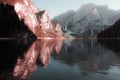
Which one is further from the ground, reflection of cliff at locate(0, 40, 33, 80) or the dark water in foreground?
reflection of cliff at locate(0, 40, 33, 80)

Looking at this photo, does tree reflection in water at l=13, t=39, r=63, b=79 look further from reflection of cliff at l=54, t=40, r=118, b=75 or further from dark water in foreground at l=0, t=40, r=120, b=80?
reflection of cliff at l=54, t=40, r=118, b=75

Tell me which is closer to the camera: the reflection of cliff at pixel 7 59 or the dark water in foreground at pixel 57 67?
the dark water in foreground at pixel 57 67

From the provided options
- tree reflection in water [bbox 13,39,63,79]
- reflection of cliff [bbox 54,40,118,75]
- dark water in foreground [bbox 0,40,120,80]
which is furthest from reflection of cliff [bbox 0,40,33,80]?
reflection of cliff [bbox 54,40,118,75]

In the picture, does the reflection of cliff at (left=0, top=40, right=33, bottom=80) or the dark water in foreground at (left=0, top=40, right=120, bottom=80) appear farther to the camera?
the reflection of cliff at (left=0, top=40, right=33, bottom=80)

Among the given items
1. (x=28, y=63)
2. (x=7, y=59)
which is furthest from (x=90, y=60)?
(x=7, y=59)

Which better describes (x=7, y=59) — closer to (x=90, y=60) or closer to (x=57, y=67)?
(x=57, y=67)

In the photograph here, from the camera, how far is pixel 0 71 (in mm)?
42594

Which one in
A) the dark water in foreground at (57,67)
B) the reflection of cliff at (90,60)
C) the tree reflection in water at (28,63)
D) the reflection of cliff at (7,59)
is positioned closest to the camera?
the dark water in foreground at (57,67)

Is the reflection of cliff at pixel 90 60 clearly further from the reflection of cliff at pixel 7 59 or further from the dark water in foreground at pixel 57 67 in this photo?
the reflection of cliff at pixel 7 59

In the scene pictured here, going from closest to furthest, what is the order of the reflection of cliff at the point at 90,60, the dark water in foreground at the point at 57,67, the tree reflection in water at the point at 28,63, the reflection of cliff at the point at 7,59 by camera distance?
the dark water in foreground at the point at 57,67 < the reflection of cliff at the point at 7,59 < the tree reflection in water at the point at 28,63 < the reflection of cliff at the point at 90,60

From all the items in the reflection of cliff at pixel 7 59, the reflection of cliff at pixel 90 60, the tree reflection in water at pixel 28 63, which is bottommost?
the reflection of cliff at pixel 90 60

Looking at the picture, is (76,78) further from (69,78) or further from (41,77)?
(41,77)

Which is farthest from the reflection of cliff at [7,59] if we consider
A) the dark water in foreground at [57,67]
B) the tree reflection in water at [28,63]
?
the tree reflection in water at [28,63]

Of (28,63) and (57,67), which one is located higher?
(28,63)
